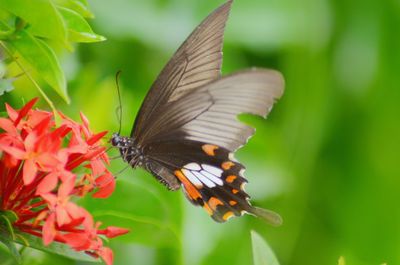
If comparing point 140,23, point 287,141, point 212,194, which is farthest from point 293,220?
point 212,194

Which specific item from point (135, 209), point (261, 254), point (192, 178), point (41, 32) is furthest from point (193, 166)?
point (41, 32)

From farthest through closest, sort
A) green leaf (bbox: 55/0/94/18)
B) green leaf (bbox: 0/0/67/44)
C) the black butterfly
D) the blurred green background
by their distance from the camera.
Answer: the blurred green background < the black butterfly < green leaf (bbox: 55/0/94/18) < green leaf (bbox: 0/0/67/44)

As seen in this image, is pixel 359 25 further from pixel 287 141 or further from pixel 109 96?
pixel 109 96

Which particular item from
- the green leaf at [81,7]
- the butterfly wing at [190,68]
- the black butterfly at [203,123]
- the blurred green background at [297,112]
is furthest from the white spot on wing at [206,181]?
the green leaf at [81,7]

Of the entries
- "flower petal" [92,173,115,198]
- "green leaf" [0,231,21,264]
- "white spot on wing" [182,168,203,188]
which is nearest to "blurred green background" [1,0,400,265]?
"white spot on wing" [182,168,203,188]

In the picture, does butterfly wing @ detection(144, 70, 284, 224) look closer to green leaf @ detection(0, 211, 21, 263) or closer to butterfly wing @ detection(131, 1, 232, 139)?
butterfly wing @ detection(131, 1, 232, 139)

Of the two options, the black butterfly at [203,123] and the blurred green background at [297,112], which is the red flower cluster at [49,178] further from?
the blurred green background at [297,112]

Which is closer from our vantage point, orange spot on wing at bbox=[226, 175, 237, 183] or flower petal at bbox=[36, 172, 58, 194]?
flower petal at bbox=[36, 172, 58, 194]

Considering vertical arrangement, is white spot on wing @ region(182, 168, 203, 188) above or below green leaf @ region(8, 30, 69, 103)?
below
